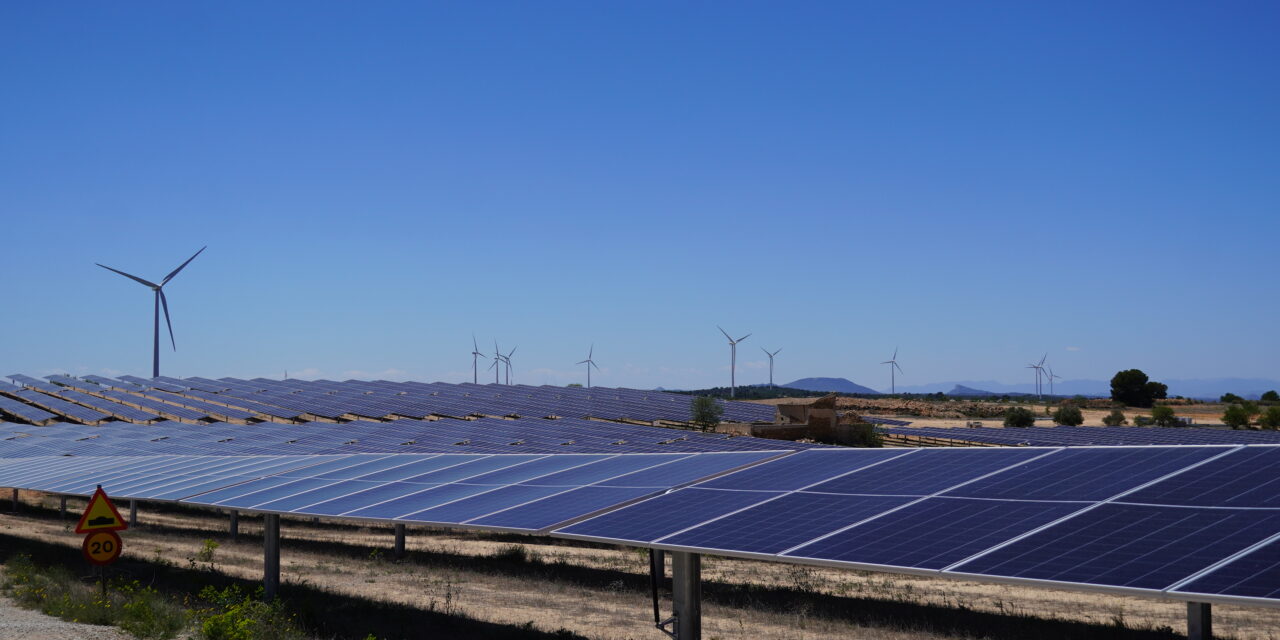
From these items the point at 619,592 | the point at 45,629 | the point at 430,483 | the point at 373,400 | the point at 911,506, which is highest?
the point at 373,400

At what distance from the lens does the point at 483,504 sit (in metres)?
19.5

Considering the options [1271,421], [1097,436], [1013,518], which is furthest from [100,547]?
[1271,421]

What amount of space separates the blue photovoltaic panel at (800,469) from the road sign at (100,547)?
541 inches

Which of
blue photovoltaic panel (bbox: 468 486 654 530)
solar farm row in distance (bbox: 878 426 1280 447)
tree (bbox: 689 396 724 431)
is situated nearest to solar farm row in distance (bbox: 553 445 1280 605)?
blue photovoltaic panel (bbox: 468 486 654 530)

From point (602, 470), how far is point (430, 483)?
4.24 m

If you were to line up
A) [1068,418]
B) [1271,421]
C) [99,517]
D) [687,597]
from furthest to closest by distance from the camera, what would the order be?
[1068,418] < [1271,421] < [99,517] < [687,597]

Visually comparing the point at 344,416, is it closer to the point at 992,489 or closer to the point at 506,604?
the point at 506,604

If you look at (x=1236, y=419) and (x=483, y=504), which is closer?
(x=483, y=504)

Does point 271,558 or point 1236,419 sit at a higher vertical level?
point 1236,419

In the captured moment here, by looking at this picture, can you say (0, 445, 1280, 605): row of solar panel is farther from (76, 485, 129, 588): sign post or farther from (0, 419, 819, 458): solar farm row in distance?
(0, 419, 819, 458): solar farm row in distance

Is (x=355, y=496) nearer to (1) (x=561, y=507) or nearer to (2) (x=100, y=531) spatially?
(2) (x=100, y=531)

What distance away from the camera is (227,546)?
40.2 metres

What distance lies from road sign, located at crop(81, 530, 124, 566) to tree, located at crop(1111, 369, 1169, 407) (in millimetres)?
137146

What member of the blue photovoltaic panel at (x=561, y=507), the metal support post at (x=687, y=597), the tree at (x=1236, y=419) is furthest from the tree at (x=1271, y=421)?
the metal support post at (x=687, y=597)
